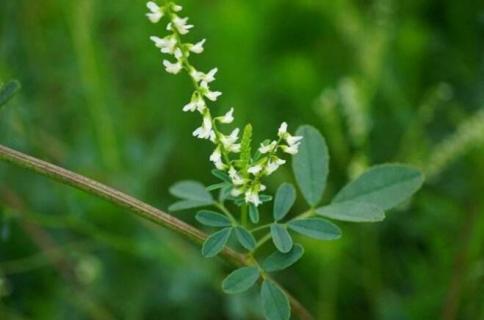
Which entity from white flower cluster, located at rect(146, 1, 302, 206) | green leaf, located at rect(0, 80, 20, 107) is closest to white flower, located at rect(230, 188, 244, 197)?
white flower cluster, located at rect(146, 1, 302, 206)

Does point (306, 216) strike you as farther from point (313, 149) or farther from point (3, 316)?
point (3, 316)

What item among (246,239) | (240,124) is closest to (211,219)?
(246,239)

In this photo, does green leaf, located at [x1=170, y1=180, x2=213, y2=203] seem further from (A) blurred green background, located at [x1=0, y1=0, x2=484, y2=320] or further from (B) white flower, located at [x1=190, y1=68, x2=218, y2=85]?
(A) blurred green background, located at [x1=0, y1=0, x2=484, y2=320]

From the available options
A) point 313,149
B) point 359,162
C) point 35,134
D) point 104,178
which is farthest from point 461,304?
point 35,134

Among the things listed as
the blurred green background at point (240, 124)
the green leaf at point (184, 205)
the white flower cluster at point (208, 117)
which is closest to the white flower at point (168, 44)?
the white flower cluster at point (208, 117)

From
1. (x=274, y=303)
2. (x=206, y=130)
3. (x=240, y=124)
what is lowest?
(x=274, y=303)

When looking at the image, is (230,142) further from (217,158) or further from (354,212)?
(354,212)

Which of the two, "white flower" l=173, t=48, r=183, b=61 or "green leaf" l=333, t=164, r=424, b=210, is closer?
"white flower" l=173, t=48, r=183, b=61
